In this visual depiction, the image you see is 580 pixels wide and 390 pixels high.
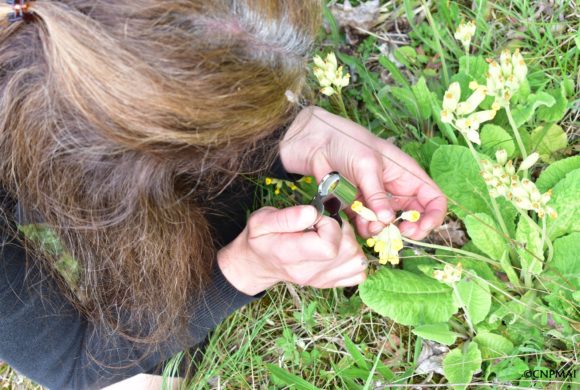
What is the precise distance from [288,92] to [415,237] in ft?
1.53

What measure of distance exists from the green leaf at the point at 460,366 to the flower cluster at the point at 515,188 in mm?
460

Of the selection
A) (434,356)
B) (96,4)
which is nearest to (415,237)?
(434,356)

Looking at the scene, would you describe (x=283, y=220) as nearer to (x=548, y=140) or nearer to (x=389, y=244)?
(x=389, y=244)

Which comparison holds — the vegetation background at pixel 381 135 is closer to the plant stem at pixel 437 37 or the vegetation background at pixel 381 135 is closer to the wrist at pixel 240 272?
the plant stem at pixel 437 37

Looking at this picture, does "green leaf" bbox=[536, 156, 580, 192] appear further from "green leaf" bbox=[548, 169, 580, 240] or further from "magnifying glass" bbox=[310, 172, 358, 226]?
"magnifying glass" bbox=[310, 172, 358, 226]

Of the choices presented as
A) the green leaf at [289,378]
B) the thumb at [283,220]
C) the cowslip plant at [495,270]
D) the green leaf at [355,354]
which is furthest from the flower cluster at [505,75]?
the green leaf at [289,378]

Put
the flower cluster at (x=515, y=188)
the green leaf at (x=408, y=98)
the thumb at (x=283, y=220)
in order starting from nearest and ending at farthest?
the flower cluster at (x=515, y=188) < the thumb at (x=283, y=220) < the green leaf at (x=408, y=98)

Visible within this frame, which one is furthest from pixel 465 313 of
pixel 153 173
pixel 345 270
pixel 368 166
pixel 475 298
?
pixel 153 173

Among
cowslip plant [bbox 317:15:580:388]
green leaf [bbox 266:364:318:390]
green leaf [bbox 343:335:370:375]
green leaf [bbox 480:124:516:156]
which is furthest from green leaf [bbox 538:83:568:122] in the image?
green leaf [bbox 266:364:318:390]

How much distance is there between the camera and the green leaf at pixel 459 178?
1.43 metres

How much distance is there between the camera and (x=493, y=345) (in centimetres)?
140

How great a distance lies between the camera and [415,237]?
1288 mm

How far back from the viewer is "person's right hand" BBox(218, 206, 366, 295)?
47.1 inches

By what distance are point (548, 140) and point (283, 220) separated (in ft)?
2.45
